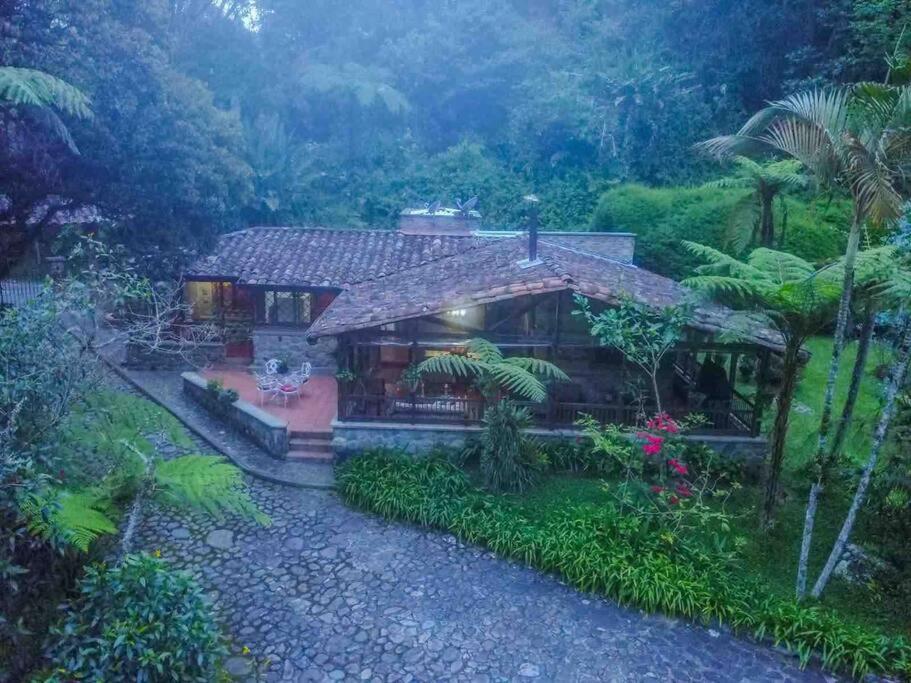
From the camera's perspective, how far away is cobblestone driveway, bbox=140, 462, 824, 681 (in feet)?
25.5

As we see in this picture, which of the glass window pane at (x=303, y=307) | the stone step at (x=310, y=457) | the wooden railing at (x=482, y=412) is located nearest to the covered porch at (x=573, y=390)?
the wooden railing at (x=482, y=412)

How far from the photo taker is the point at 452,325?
12.6 meters

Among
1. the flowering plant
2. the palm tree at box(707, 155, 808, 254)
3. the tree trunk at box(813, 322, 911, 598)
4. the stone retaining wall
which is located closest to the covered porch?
the stone retaining wall

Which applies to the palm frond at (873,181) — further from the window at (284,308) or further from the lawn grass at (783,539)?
the window at (284,308)

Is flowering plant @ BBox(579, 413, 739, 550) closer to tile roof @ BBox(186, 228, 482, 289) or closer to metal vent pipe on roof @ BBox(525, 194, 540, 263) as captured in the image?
metal vent pipe on roof @ BBox(525, 194, 540, 263)

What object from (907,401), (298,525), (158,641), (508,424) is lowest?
(298,525)

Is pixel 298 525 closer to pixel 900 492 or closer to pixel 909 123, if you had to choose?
pixel 900 492

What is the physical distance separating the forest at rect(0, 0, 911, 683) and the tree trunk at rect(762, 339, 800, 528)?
0.16 ft

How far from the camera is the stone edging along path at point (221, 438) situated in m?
12.1

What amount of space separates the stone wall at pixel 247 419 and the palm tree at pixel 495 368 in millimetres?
3399

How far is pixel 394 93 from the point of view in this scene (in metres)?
28.6

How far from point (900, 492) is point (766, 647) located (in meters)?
2.96

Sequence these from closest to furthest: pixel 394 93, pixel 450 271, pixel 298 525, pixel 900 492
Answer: pixel 900 492 → pixel 298 525 → pixel 450 271 → pixel 394 93

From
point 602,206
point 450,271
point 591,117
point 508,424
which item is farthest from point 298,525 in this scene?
point 591,117
